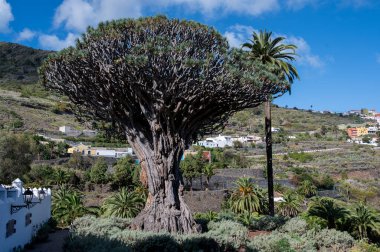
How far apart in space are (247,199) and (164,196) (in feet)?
57.5

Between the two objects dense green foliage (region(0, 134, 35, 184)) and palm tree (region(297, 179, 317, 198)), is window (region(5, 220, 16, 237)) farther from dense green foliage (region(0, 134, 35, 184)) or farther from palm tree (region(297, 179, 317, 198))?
palm tree (region(297, 179, 317, 198))

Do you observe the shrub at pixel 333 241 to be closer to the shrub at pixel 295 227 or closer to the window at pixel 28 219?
the shrub at pixel 295 227

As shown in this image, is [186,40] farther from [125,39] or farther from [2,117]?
[2,117]

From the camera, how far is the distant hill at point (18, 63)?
4651 inches

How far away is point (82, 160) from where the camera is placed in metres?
57.2

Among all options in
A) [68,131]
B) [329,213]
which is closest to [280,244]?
[329,213]

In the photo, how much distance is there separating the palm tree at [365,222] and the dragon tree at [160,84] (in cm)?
920

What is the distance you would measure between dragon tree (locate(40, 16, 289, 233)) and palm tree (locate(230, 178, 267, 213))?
16519 millimetres

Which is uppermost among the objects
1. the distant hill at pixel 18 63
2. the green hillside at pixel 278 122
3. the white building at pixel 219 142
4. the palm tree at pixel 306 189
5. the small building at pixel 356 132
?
the distant hill at pixel 18 63

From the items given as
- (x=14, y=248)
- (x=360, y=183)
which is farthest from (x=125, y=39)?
(x=360, y=183)

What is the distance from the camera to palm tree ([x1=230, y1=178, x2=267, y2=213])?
1286 inches

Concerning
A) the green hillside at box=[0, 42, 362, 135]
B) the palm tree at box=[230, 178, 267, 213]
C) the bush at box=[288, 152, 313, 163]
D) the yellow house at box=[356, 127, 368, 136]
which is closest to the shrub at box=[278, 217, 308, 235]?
the palm tree at box=[230, 178, 267, 213]

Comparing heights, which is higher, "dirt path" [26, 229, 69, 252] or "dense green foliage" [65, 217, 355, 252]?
"dense green foliage" [65, 217, 355, 252]

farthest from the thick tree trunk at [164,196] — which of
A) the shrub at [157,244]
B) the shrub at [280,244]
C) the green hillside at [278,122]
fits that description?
the green hillside at [278,122]
